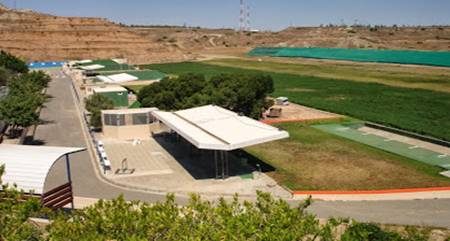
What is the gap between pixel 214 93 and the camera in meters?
35.6

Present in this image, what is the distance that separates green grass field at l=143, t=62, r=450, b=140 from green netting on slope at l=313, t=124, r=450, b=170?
3.22 metres

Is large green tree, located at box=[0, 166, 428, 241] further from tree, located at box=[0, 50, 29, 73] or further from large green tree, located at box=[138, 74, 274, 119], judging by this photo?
tree, located at box=[0, 50, 29, 73]

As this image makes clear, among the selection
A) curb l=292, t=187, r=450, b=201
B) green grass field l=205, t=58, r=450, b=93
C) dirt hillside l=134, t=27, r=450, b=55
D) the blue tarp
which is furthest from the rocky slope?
curb l=292, t=187, r=450, b=201

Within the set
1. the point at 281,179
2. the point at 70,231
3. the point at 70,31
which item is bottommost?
the point at 281,179

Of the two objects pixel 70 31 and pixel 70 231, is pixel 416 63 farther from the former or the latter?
pixel 70 231

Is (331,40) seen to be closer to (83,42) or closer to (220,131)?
(83,42)

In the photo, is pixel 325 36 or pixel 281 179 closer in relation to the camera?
pixel 281 179

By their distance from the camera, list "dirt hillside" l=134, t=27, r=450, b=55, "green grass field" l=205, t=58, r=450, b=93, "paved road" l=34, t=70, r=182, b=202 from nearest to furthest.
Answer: "paved road" l=34, t=70, r=182, b=202, "green grass field" l=205, t=58, r=450, b=93, "dirt hillside" l=134, t=27, r=450, b=55

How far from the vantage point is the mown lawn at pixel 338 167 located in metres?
24.0

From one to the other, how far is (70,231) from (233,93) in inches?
1038

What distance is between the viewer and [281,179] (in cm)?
2475

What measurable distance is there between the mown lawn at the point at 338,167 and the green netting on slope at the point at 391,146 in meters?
1.12

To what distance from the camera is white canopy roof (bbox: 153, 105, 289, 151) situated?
2388 centimetres

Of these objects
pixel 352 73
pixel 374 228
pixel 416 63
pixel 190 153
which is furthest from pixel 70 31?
pixel 374 228
